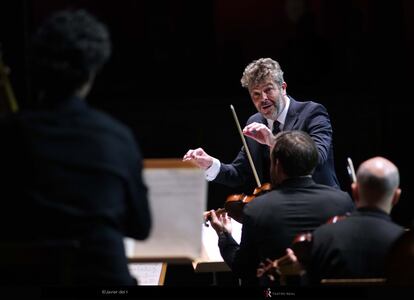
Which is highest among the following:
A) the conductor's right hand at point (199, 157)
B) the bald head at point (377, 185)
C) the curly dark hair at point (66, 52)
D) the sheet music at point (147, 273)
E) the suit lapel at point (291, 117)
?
the curly dark hair at point (66, 52)

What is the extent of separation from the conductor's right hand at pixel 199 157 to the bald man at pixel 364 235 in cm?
117

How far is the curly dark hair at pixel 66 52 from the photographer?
2.42 meters

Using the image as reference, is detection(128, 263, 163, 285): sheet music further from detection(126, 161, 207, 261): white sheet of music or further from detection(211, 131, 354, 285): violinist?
detection(126, 161, 207, 261): white sheet of music

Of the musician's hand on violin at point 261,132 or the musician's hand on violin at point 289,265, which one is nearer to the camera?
the musician's hand on violin at point 289,265

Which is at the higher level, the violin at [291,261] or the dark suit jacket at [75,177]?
the dark suit jacket at [75,177]

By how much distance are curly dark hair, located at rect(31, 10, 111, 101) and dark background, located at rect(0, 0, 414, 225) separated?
1.12 metres

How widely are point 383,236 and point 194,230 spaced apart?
2.03 feet

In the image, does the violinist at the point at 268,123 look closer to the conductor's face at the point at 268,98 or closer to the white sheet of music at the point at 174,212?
the conductor's face at the point at 268,98

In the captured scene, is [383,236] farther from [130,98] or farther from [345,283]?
[130,98]

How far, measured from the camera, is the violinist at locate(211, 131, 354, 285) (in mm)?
2928

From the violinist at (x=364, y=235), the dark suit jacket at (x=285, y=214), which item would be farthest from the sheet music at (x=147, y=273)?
the violinist at (x=364, y=235)

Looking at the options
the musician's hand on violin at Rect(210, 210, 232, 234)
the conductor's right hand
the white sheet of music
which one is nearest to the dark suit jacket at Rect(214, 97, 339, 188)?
the conductor's right hand

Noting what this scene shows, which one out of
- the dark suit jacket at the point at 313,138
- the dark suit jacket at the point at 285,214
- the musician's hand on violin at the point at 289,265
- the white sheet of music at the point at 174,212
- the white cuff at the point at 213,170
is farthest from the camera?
the white cuff at the point at 213,170

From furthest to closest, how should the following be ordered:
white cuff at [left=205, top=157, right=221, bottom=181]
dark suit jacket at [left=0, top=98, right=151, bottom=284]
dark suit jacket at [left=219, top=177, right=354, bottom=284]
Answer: white cuff at [left=205, top=157, right=221, bottom=181]
dark suit jacket at [left=219, top=177, right=354, bottom=284]
dark suit jacket at [left=0, top=98, right=151, bottom=284]
